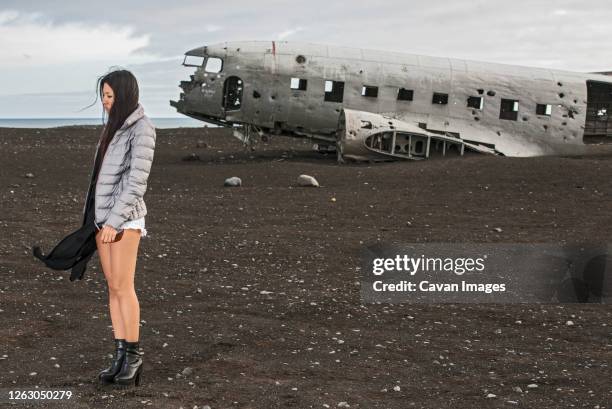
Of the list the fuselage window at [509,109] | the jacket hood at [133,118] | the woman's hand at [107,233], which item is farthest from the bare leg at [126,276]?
the fuselage window at [509,109]

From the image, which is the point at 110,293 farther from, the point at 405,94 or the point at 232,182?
the point at 405,94

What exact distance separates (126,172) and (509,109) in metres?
25.3

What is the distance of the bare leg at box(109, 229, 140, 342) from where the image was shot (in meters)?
6.43

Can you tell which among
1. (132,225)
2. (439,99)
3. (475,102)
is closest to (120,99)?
(132,225)

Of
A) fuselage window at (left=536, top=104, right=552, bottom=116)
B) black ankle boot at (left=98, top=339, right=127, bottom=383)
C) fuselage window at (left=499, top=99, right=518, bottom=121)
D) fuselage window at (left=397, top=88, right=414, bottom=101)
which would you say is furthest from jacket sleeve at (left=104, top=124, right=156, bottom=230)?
fuselage window at (left=536, top=104, right=552, bottom=116)

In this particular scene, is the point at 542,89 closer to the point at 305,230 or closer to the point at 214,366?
the point at 305,230

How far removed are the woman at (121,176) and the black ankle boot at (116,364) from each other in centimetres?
42

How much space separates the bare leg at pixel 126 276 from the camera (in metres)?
6.43

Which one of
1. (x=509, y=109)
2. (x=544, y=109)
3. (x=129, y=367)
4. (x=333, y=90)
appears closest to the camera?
(x=129, y=367)

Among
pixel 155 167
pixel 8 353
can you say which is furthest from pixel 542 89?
pixel 8 353

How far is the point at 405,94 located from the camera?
94.4 ft

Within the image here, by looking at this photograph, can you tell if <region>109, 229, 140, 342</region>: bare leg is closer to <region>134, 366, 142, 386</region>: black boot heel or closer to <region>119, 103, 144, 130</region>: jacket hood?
<region>134, 366, 142, 386</region>: black boot heel

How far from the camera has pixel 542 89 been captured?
29.9 metres

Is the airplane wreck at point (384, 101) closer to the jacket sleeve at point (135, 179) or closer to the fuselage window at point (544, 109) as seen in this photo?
the fuselage window at point (544, 109)
